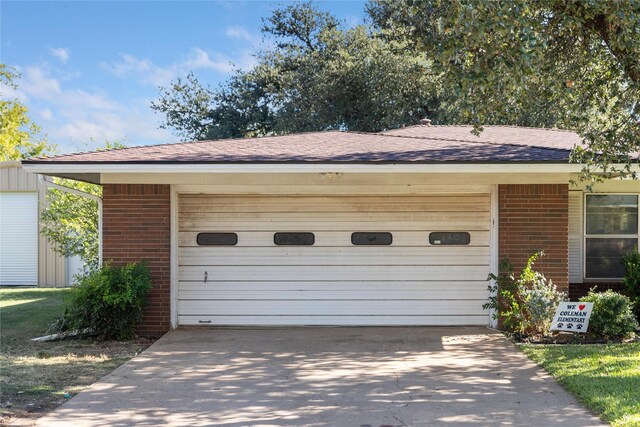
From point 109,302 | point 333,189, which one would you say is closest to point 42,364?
point 109,302

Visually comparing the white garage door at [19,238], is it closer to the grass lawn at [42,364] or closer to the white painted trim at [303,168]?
the grass lawn at [42,364]

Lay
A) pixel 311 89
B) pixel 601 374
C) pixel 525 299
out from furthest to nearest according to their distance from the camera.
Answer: pixel 311 89, pixel 525 299, pixel 601 374

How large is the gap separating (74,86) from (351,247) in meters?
23.7

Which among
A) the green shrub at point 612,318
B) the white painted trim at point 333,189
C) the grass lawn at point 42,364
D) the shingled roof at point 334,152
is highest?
the shingled roof at point 334,152

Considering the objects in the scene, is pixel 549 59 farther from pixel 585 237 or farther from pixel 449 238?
pixel 585 237

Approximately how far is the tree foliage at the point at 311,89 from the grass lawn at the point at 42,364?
15.8m

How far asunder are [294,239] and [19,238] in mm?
12567

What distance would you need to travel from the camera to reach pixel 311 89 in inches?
1037

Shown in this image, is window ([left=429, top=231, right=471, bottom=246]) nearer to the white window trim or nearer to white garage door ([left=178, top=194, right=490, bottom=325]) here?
white garage door ([left=178, top=194, right=490, bottom=325])

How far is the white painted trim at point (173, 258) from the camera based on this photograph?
33.1 feet

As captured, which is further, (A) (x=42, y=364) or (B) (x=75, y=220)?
(B) (x=75, y=220)

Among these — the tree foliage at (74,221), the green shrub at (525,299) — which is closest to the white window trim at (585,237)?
the green shrub at (525,299)

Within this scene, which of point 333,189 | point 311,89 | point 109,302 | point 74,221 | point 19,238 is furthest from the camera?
point 311,89

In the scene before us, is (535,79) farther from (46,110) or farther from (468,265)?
(46,110)
